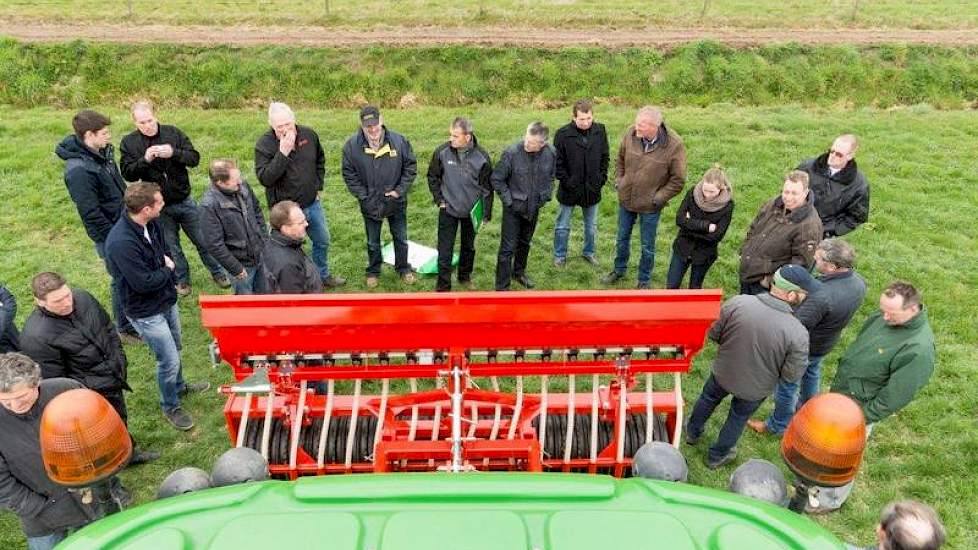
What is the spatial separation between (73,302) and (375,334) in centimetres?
178

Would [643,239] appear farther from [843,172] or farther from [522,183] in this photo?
[843,172]

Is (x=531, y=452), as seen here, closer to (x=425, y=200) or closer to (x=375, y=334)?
(x=375, y=334)

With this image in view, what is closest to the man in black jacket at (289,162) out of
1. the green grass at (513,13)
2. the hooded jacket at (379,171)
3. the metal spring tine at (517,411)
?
the hooded jacket at (379,171)

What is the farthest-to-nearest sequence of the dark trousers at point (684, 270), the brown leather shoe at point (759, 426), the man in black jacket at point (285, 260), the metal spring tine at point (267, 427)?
the dark trousers at point (684, 270) → the brown leather shoe at point (759, 426) → the man in black jacket at point (285, 260) → the metal spring tine at point (267, 427)

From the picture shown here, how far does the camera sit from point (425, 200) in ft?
27.7

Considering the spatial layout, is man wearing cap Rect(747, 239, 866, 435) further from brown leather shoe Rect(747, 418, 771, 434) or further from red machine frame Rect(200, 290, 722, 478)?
red machine frame Rect(200, 290, 722, 478)

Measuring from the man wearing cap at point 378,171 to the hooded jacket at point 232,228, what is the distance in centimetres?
103

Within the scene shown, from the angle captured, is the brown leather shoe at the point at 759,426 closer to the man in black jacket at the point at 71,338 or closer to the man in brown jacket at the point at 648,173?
the man in brown jacket at the point at 648,173

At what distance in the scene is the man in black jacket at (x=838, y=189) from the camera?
564 centimetres

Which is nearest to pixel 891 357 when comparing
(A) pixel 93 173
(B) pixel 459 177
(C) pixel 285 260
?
(B) pixel 459 177

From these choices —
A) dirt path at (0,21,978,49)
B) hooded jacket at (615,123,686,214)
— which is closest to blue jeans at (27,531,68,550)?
hooded jacket at (615,123,686,214)

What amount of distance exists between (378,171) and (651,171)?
2.48 metres

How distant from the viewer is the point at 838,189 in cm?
570

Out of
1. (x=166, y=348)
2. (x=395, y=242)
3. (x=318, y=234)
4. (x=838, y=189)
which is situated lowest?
(x=166, y=348)
